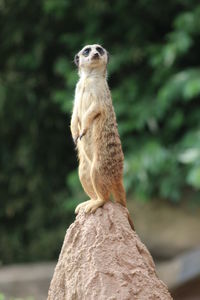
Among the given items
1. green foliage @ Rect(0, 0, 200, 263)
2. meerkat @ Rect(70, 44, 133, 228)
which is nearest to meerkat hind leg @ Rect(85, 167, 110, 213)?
meerkat @ Rect(70, 44, 133, 228)

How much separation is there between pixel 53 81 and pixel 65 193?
1.47 m

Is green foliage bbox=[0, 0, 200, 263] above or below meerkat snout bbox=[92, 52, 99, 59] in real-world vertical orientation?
above

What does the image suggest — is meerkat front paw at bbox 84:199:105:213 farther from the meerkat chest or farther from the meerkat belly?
the meerkat chest

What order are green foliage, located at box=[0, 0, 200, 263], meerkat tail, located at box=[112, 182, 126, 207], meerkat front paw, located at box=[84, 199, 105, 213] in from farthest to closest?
green foliage, located at box=[0, 0, 200, 263] < meerkat tail, located at box=[112, 182, 126, 207] < meerkat front paw, located at box=[84, 199, 105, 213]

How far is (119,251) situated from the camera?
4.05 metres

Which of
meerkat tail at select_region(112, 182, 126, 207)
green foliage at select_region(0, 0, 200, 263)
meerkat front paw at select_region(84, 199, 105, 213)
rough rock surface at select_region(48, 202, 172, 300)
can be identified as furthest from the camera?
green foliage at select_region(0, 0, 200, 263)

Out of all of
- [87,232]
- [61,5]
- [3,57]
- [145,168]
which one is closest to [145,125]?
[145,168]

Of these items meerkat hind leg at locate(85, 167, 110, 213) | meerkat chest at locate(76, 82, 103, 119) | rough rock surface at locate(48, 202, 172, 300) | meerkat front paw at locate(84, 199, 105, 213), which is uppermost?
meerkat chest at locate(76, 82, 103, 119)

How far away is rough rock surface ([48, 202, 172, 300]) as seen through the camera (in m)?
3.98

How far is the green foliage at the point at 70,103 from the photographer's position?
31.0 ft

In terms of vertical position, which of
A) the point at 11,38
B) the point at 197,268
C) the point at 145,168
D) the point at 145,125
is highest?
the point at 11,38

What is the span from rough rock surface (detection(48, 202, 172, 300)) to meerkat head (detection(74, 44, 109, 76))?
666 mm

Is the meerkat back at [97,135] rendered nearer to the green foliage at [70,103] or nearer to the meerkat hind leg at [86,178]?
the meerkat hind leg at [86,178]

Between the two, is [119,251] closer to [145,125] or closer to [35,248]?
[145,125]
